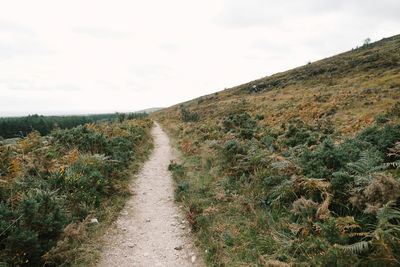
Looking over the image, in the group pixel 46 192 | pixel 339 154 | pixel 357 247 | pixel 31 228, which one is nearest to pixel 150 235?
pixel 31 228

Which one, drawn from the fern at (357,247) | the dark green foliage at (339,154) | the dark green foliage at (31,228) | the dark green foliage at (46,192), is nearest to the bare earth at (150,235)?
the dark green foliage at (46,192)

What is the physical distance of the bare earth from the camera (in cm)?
368

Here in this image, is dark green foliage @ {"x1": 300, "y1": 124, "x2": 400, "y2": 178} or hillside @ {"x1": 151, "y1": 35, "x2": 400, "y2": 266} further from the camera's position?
dark green foliage @ {"x1": 300, "y1": 124, "x2": 400, "y2": 178}

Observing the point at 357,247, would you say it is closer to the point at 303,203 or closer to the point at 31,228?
the point at 303,203

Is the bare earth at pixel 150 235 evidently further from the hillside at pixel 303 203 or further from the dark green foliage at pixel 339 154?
the dark green foliage at pixel 339 154

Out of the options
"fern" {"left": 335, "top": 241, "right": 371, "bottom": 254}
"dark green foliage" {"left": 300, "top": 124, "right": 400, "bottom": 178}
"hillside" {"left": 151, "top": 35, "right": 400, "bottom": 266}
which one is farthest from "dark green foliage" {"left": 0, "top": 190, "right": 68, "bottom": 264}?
"dark green foliage" {"left": 300, "top": 124, "right": 400, "bottom": 178}

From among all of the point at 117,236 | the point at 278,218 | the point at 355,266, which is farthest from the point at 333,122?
the point at 117,236

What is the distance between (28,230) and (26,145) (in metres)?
6.25

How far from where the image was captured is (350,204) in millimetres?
3639

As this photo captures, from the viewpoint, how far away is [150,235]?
4453mm

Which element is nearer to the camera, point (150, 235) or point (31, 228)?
point (31, 228)

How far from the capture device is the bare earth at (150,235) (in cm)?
368

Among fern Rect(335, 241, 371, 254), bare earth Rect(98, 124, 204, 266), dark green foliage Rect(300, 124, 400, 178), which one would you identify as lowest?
bare earth Rect(98, 124, 204, 266)

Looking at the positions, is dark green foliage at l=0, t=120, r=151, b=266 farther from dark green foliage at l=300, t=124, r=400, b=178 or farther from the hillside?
dark green foliage at l=300, t=124, r=400, b=178
